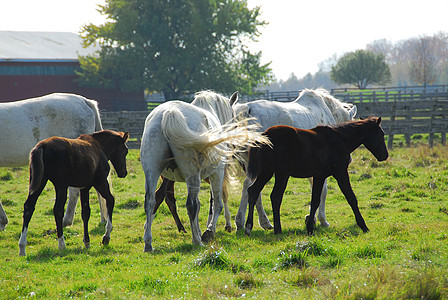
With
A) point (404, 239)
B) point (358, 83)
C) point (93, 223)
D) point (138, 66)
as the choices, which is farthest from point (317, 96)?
point (358, 83)

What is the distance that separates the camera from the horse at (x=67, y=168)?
5.88 m

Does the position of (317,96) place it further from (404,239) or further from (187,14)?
(187,14)

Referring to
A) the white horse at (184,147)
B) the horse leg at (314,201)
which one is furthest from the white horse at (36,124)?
the horse leg at (314,201)

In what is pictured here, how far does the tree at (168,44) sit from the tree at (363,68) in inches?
1011

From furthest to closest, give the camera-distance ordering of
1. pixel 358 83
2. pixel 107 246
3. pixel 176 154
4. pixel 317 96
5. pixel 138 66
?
pixel 358 83 → pixel 138 66 → pixel 317 96 → pixel 107 246 → pixel 176 154

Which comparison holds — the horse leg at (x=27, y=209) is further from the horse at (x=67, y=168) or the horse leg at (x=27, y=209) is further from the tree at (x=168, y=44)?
the tree at (x=168, y=44)

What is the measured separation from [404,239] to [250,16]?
1504 inches

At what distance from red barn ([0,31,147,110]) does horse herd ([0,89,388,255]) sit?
96.5 feet

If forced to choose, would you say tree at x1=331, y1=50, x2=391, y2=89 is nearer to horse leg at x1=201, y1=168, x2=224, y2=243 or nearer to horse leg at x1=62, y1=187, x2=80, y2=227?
horse leg at x1=62, y1=187, x2=80, y2=227

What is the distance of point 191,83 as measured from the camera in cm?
4103

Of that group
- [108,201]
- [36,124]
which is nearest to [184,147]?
[108,201]

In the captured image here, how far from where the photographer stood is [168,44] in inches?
1607

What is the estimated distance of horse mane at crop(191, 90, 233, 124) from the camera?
7738 millimetres

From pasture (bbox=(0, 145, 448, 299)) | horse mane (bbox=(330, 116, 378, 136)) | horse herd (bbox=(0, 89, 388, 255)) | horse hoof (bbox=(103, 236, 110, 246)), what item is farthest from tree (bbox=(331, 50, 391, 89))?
horse hoof (bbox=(103, 236, 110, 246))
